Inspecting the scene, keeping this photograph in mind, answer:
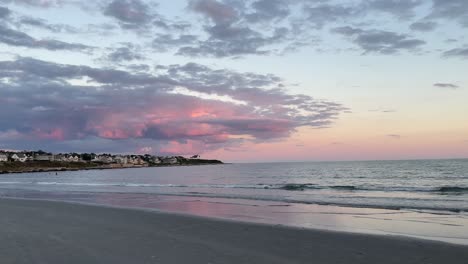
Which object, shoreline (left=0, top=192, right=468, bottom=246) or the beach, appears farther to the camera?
shoreline (left=0, top=192, right=468, bottom=246)

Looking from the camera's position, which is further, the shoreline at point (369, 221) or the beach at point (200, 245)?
the shoreline at point (369, 221)

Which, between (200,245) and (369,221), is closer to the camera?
(200,245)

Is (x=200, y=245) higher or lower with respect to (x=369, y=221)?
higher

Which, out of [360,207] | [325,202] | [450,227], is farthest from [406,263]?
[325,202]

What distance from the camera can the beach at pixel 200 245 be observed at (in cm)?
912

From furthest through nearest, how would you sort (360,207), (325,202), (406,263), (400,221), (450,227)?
1. (325,202)
2. (360,207)
3. (400,221)
4. (450,227)
5. (406,263)

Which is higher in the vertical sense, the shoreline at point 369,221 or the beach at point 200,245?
the beach at point 200,245

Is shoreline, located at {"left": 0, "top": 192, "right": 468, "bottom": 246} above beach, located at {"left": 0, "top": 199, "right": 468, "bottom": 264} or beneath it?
beneath

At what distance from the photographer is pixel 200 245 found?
10.5 meters

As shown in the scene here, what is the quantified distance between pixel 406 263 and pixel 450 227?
22.6 ft

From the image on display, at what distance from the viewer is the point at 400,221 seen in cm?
1636

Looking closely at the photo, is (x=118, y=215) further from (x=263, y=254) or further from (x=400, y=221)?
(x=400, y=221)

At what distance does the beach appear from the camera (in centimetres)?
912

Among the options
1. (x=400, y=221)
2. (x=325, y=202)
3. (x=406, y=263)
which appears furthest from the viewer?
(x=325, y=202)
